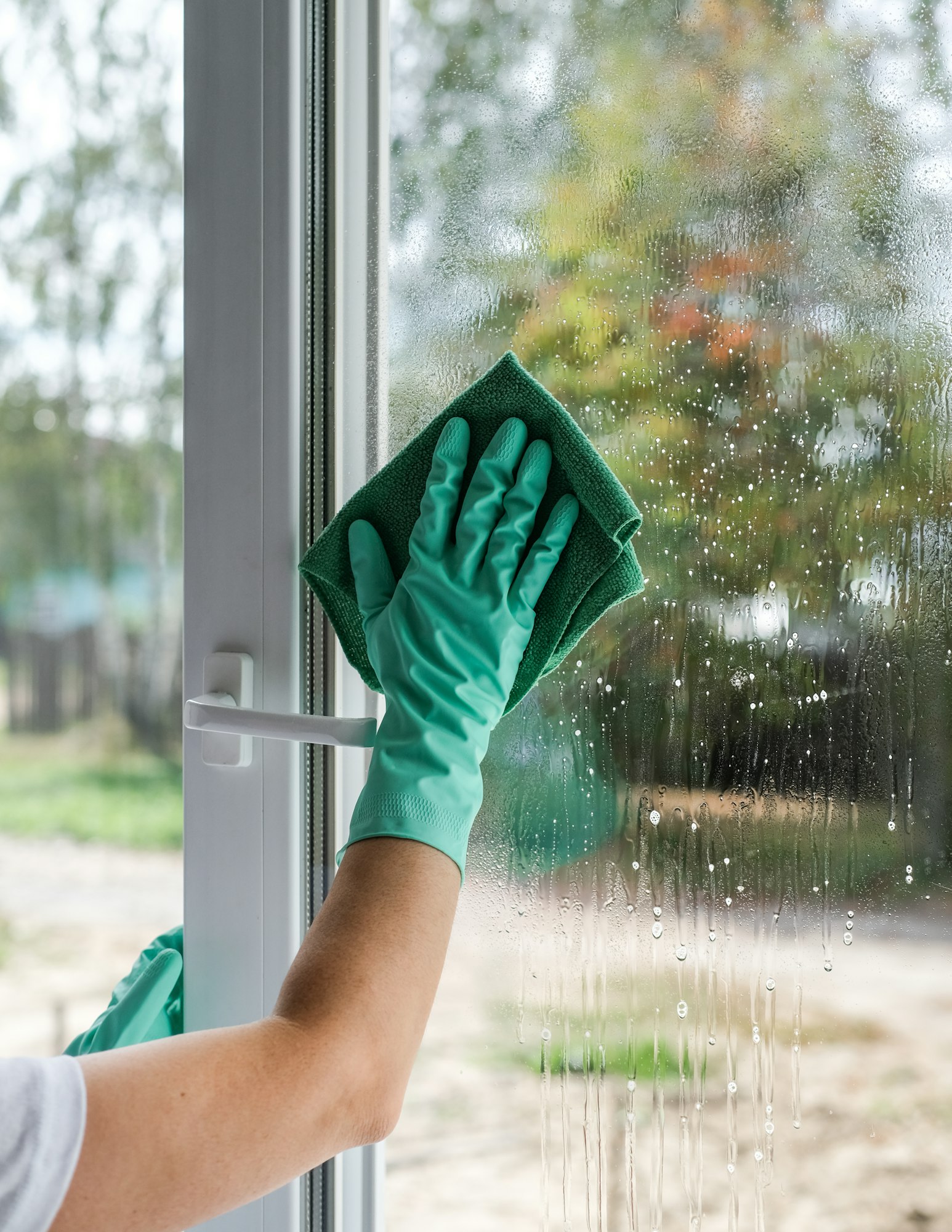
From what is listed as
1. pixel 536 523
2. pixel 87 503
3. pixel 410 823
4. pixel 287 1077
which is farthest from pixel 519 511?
pixel 87 503

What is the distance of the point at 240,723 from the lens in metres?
0.74

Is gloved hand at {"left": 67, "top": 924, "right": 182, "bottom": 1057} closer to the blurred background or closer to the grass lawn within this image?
the grass lawn

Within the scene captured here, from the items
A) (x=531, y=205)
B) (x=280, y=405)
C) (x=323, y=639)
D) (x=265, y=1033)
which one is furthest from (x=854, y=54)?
(x=265, y=1033)

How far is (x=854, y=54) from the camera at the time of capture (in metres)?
0.62

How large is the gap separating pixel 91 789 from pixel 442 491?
1.82 feet

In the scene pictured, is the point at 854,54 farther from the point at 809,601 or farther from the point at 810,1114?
the point at 810,1114

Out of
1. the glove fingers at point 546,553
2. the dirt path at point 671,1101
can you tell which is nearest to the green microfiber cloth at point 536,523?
the glove fingers at point 546,553

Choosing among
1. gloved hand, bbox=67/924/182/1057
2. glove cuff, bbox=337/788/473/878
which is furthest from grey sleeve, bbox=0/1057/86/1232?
gloved hand, bbox=67/924/182/1057

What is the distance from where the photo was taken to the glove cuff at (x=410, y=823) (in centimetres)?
63

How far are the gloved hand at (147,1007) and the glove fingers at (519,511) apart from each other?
511mm

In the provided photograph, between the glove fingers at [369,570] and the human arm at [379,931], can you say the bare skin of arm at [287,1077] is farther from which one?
the glove fingers at [369,570]

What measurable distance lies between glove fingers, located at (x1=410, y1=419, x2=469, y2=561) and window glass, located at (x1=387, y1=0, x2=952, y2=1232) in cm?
9

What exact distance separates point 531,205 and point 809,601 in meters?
0.40

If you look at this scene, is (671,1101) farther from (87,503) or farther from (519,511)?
(87,503)
